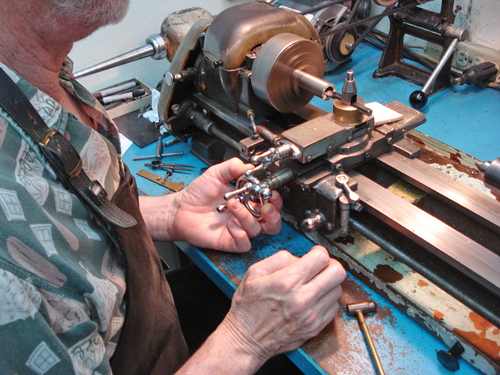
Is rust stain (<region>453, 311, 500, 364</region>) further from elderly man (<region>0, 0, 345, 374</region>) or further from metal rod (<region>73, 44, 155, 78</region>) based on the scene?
metal rod (<region>73, 44, 155, 78</region>)

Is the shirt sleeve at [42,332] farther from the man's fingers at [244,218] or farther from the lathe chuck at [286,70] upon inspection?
the lathe chuck at [286,70]

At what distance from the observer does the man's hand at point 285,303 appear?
89 centimetres

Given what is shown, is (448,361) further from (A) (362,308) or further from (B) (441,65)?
(B) (441,65)

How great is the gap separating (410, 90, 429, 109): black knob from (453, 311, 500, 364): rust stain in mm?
1091

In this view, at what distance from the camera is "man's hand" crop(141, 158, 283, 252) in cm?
112

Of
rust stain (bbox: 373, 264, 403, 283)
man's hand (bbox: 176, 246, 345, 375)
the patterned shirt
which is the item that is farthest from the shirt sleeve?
rust stain (bbox: 373, 264, 403, 283)

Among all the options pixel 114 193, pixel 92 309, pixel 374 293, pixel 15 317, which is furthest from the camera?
pixel 374 293

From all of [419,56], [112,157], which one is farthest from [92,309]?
[419,56]

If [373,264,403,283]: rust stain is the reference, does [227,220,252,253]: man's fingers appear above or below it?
above

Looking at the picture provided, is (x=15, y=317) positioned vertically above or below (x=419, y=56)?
above

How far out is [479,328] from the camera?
2.95 ft

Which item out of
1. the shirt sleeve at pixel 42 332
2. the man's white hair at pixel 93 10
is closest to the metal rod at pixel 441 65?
the man's white hair at pixel 93 10

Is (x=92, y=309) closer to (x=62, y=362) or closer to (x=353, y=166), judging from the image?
(x=62, y=362)

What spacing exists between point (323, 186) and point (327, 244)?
0.64 ft
